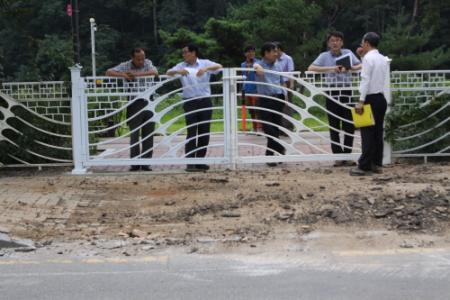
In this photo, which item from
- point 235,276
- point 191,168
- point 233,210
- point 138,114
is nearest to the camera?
point 235,276

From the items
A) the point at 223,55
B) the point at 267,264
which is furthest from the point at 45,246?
the point at 223,55

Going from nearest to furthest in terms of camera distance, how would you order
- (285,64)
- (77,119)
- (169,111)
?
(77,119)
(169,111)
(285,64)

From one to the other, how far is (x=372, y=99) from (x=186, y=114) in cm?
268

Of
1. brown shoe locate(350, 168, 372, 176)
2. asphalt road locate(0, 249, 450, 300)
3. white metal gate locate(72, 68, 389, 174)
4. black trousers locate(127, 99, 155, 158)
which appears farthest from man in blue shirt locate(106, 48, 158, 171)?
asphalt road locate(0, 249, 450, 300)

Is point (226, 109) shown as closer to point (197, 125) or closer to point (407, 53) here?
point (197, 125)

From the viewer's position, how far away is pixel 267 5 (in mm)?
34281

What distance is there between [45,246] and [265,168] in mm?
4384

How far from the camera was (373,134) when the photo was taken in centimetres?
922

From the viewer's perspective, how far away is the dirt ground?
6.56m

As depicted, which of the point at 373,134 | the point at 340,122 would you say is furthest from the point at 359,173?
the point at 340,122

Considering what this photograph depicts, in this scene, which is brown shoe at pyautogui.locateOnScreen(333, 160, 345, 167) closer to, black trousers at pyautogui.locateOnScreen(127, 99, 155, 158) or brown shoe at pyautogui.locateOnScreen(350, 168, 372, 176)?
brown shoe at pyautogui.locateOnScreen(350, 168, 372, 176)

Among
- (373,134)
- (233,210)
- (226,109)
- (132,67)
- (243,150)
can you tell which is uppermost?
(132,67)

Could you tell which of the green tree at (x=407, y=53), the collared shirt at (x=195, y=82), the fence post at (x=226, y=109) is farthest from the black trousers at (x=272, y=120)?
the green tree at (x=407, y=53)

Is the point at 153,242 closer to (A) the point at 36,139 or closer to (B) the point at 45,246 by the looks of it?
(B) the point at 45,246
